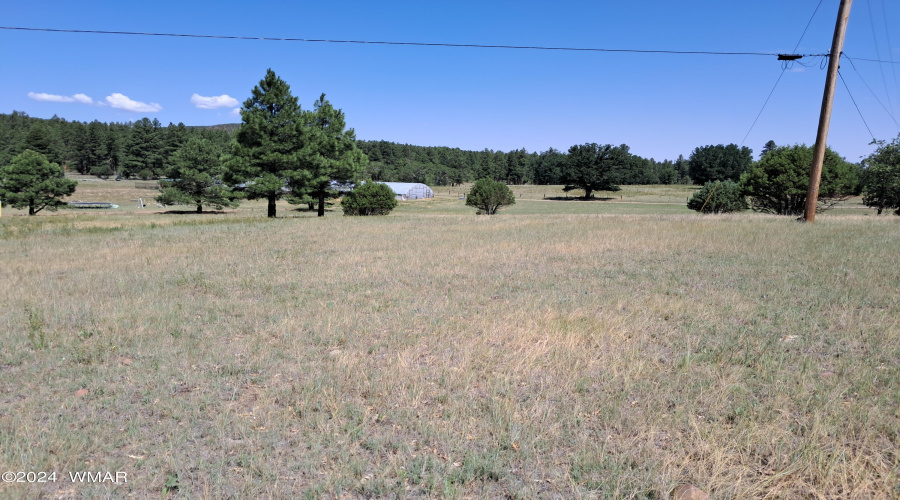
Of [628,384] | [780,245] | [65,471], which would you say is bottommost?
[65,471]

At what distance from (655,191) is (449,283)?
327 ft

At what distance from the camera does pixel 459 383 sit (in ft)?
15.3

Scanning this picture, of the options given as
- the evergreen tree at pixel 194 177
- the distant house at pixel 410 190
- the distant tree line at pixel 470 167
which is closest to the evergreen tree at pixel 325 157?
the evergreen tree at pixel 194 177

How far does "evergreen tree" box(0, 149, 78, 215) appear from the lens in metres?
43.9

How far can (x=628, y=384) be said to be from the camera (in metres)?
4.56

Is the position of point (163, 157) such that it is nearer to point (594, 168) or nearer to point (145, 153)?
point (145, 153)

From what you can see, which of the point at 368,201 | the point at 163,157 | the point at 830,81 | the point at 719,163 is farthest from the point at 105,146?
the point at 719,163

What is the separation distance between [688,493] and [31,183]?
197 ft

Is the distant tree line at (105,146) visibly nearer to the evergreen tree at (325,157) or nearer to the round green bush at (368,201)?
the evergreen tree at (325,157)

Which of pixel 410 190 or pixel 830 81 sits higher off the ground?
pixel 830 81

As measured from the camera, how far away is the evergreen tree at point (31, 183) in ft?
144

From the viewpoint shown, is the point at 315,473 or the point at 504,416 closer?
the point at 315,473

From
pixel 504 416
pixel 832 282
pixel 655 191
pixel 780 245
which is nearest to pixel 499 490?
pixel 504 416

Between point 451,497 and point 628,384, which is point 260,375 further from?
point 628,384
